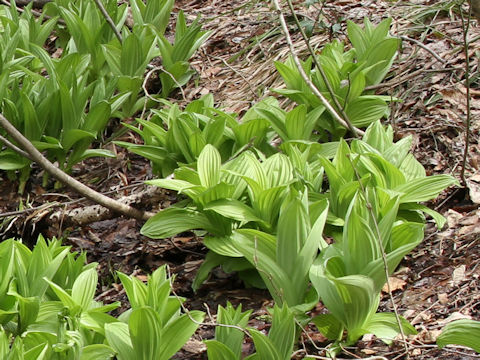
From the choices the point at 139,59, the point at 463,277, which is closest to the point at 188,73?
the point at 139,59

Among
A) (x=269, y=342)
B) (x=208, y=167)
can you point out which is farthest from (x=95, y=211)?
(x=269, y=342)

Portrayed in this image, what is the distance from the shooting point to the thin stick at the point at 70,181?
2.94 meters

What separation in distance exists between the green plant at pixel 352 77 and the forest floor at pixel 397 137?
133 millimetres

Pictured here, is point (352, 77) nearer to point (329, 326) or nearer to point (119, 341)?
point (329, 326)

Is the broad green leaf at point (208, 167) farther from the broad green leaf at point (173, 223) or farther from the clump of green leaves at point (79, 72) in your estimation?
the clump of green leaves at point (79, 72)

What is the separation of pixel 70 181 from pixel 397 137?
64.0 inches

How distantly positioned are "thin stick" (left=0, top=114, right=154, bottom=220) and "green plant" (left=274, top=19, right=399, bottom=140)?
0.81 metres

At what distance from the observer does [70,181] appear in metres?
3.04

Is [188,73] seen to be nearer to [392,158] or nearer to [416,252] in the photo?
[392,158]

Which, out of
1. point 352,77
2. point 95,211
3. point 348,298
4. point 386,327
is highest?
point 352,77

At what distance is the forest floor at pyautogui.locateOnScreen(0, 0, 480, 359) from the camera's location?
2.54 metres

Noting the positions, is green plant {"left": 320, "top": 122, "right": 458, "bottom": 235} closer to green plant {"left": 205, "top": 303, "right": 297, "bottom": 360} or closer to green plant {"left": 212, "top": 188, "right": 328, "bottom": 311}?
green plant {"left": 212, "top": 188, "right": 328, "bottom": 311}

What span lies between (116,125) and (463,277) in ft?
8.13

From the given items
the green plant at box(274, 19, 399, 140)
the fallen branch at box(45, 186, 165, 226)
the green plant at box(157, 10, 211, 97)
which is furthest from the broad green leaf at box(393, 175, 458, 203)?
the green plant at box(157, 10, 211, 97)
